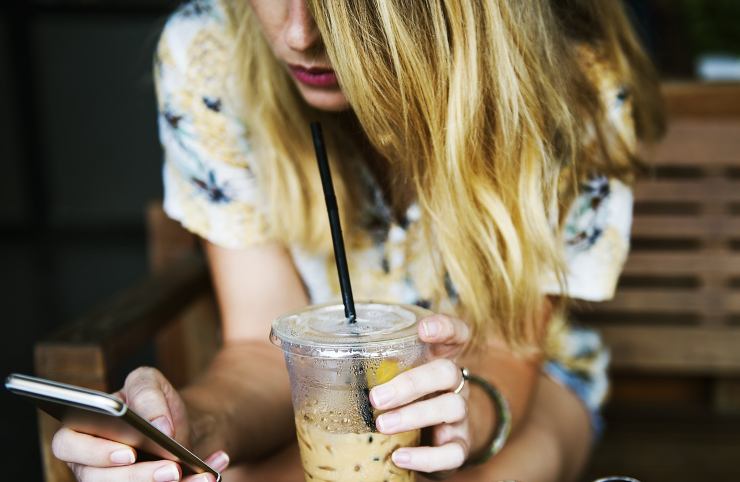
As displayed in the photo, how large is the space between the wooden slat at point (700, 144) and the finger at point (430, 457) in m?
1.17

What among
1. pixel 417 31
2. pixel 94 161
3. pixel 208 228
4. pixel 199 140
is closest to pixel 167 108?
pixel 199 140

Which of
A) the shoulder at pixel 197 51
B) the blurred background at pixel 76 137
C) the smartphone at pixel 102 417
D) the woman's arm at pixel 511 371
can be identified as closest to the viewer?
the smartphone at pixel 102 417

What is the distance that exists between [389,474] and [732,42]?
5.52 ft

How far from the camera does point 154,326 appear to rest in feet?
4.93

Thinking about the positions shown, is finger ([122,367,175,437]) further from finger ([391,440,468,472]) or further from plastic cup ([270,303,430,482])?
finger ([391,440,468,472])

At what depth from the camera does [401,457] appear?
888 millimetres

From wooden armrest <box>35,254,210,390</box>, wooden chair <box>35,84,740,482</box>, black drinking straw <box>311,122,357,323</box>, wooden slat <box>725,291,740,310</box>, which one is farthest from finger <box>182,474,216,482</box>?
wooden slat <box>725,291,740,310</box>

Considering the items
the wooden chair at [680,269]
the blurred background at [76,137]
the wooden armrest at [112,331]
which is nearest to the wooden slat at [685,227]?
the wooden chair at [680,269]

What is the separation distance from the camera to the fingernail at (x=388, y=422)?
2.80 ft

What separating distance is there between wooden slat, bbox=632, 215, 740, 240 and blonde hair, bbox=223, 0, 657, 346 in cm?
61

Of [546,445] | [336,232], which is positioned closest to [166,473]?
[336,232]

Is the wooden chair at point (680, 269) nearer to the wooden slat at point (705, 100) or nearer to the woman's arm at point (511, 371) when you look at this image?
the wooden slat at point (705, 100)

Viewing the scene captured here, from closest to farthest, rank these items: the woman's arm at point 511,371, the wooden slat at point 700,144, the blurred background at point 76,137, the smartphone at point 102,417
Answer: the smartphone at point 102,417 < the woman's arm at point 511,371 < the wooden slat at point 700,144 < the blurred background at point 76,137

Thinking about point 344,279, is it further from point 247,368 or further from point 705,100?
point 705,100
